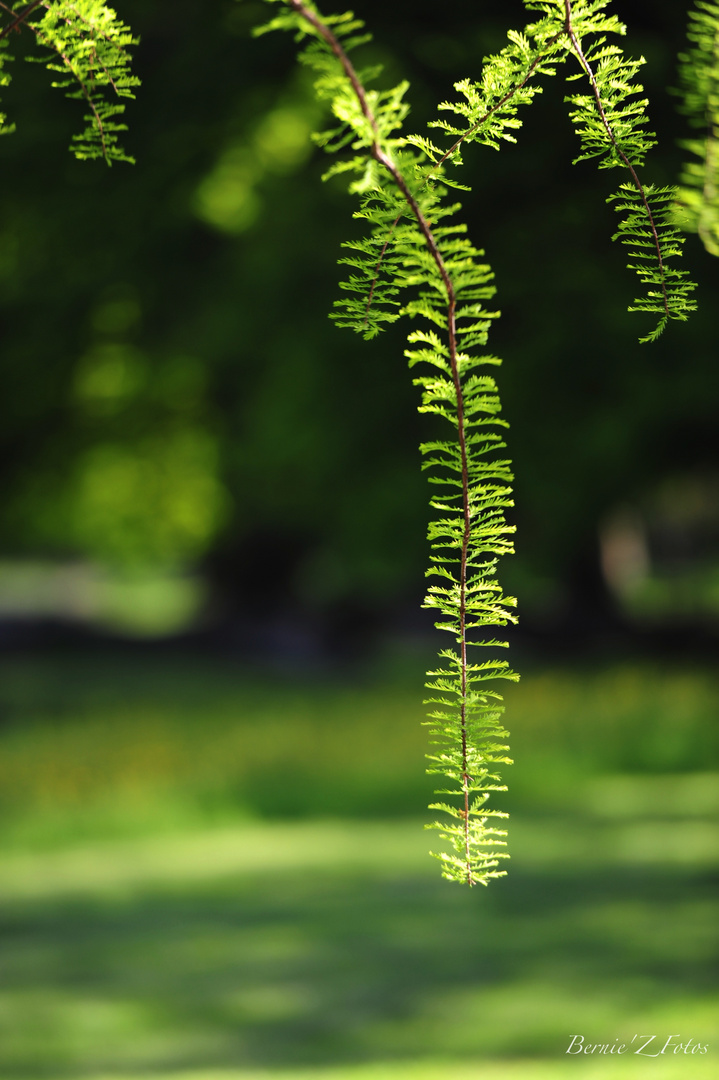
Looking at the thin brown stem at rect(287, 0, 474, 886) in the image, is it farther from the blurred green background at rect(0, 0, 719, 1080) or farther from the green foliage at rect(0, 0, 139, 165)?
the blurred green background at rect(0, 0, 719, 1080)

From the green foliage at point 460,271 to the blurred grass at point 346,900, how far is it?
4208mm

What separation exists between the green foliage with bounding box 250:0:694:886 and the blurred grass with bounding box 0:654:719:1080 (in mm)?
4208

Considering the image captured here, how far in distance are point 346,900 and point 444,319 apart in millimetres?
6928

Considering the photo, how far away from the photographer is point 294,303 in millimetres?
8133

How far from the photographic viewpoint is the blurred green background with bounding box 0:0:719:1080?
17.2 feet

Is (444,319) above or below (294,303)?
below

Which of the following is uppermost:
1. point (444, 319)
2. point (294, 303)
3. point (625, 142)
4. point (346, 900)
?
point (294, 303)

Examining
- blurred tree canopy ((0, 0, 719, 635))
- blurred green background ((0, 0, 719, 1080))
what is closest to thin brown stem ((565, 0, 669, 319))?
blurred tree canopy ((0, 0, 719, 635))

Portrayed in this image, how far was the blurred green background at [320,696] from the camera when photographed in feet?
17.2

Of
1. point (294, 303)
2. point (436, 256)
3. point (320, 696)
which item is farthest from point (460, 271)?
point (320, 696)

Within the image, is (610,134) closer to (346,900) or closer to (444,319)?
(444,319)

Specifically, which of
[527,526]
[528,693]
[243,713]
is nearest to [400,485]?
[528,693]

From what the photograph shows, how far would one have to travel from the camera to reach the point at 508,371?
23.5 feet

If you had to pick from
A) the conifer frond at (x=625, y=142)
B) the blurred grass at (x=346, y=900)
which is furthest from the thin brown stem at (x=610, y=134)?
the blurred grass at (x=346, y=900)
